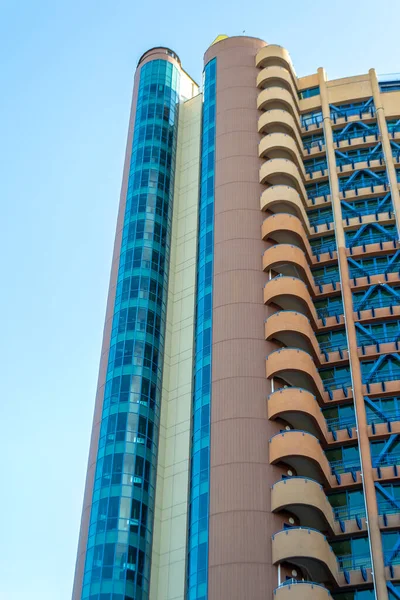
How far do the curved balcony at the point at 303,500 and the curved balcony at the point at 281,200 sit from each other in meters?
26.6

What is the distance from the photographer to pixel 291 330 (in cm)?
6444

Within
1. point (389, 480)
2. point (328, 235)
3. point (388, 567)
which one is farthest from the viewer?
point (328, 235)

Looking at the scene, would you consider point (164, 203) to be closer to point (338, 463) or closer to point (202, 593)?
point (338, 463)

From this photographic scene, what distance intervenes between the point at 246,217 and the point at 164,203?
11.3m

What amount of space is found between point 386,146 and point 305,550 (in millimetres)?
41750

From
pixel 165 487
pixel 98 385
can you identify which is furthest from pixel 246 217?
pixel 165 487

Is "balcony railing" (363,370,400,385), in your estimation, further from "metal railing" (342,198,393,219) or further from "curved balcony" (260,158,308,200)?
"curved balcony" (260,158,308,200)

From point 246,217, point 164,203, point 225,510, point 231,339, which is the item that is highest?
point 164,203

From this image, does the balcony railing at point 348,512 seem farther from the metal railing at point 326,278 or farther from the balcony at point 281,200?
the balcony at point 281,200

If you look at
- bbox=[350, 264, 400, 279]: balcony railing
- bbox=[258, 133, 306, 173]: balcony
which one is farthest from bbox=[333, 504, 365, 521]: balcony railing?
bbox=[258, 133, 306, 173]: balcony

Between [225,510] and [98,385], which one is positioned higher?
[98,385]

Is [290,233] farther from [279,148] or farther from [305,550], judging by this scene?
[305,550]

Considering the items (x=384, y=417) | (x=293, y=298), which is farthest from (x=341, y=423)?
(x=293, y=298)

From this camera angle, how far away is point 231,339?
65688mm
